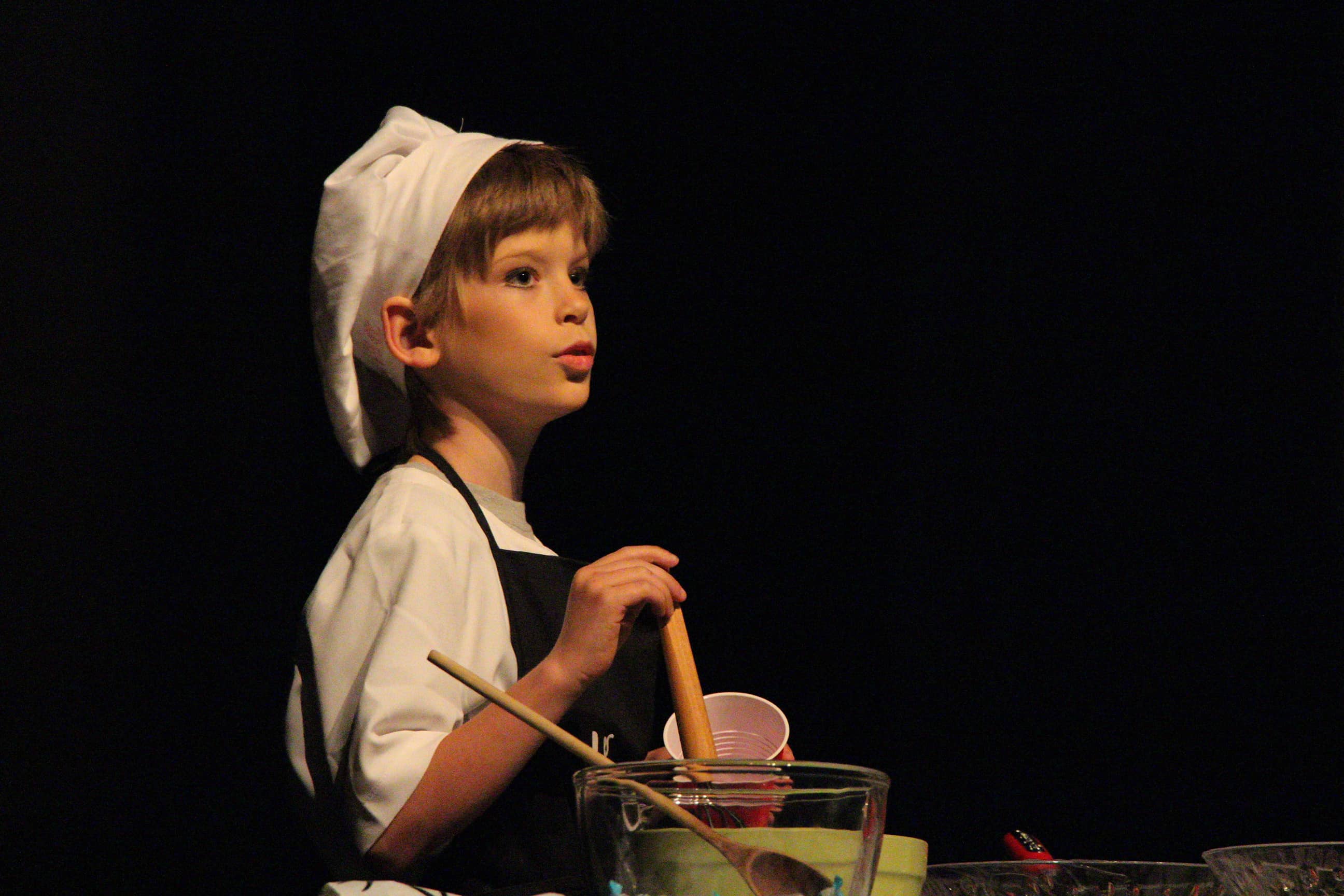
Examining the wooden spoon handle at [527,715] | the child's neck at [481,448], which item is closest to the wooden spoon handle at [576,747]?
the wooden spoon handle at [527,715]

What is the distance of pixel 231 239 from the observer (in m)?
1.67

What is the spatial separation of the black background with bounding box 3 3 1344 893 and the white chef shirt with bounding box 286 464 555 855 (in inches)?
22.9

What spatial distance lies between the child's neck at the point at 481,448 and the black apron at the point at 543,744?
0.06 feet

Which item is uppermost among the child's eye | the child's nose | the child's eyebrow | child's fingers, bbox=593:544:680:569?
the child's eyebrow

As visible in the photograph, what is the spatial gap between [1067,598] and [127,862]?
1165 mm

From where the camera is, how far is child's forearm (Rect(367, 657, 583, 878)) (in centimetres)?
95

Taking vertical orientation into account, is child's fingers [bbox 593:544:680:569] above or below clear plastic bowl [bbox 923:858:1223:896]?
above

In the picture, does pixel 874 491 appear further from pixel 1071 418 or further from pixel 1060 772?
pixel 1060 772

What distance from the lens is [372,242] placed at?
1.22 m

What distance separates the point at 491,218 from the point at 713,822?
2.23ft

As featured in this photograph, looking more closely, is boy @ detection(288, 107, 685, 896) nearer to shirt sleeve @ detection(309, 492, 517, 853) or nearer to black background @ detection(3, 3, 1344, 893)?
shirt sleeve @ detection(309, 492, 517, 853)

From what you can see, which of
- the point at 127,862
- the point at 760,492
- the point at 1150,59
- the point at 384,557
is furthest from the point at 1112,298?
the point at 127,862

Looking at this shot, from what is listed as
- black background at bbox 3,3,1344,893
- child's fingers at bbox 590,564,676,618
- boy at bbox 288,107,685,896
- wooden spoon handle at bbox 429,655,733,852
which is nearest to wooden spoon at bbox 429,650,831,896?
wooden spoon handle at bbox 429,655,733,852

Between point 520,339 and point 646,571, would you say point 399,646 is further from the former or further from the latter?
point 520,339
